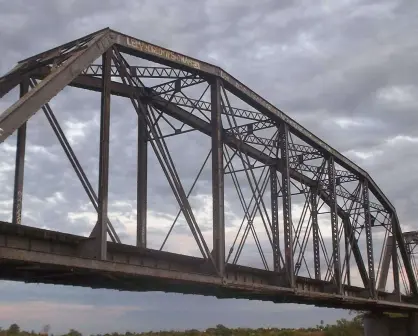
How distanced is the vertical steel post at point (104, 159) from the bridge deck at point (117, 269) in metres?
0.58

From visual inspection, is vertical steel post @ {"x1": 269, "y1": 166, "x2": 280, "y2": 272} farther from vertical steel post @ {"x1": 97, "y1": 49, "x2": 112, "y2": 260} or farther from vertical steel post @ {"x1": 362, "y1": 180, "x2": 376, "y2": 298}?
vertical steel post @ {"x1": 362, "y1": 180, "x2": 376, "y2": 298}

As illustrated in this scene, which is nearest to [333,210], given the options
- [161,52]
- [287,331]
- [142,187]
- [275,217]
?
[275,217]

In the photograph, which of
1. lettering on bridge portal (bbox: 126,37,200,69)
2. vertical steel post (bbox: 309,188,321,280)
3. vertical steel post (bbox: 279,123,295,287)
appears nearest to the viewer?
lettering on bridge portal (bbox: 126,37,200,69)

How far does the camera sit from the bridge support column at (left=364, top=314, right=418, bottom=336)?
64.4 metres

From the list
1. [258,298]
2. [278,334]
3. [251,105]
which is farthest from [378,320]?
[278,334]

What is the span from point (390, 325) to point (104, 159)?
4985 cm

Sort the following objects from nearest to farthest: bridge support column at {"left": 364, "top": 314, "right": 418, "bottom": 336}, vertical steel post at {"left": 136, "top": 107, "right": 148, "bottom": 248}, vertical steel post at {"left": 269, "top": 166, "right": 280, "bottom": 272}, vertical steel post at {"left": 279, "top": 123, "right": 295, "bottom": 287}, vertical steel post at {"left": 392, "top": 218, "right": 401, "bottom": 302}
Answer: vertical steel post at {"left": 136, "top": 107, "right": 148, "bottom": 248}
vertical steel post at {"left": 269, "top": 166, "right": 280, "bottom": 272}
vertical steel post at {"left": 279, "top": 123, "right": 295, "bottom": 287}
vertical steel post at {"left": 392, "top": 218, "right": 401, "bottom": 302}
bridge support column at {"left": 364, "top": 314, "right": 418, "bottom": 336}

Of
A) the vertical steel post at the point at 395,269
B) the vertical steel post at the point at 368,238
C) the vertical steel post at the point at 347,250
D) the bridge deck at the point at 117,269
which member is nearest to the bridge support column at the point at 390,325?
the vertical steel post at the point at 395,269

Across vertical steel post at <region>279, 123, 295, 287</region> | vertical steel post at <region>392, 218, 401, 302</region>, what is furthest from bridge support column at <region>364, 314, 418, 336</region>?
vertical steel post at <region>279, 123, 295, 287</region>

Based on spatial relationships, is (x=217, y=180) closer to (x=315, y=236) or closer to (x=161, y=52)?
(x=161, y=52)

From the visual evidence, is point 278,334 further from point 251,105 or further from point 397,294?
point 251,105

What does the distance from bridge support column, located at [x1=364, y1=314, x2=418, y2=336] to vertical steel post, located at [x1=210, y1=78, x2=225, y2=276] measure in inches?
1596

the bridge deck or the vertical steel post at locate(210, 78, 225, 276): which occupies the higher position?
the vertical steel post at locate(210, 78, 225, 276)

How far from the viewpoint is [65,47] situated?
23.6m
